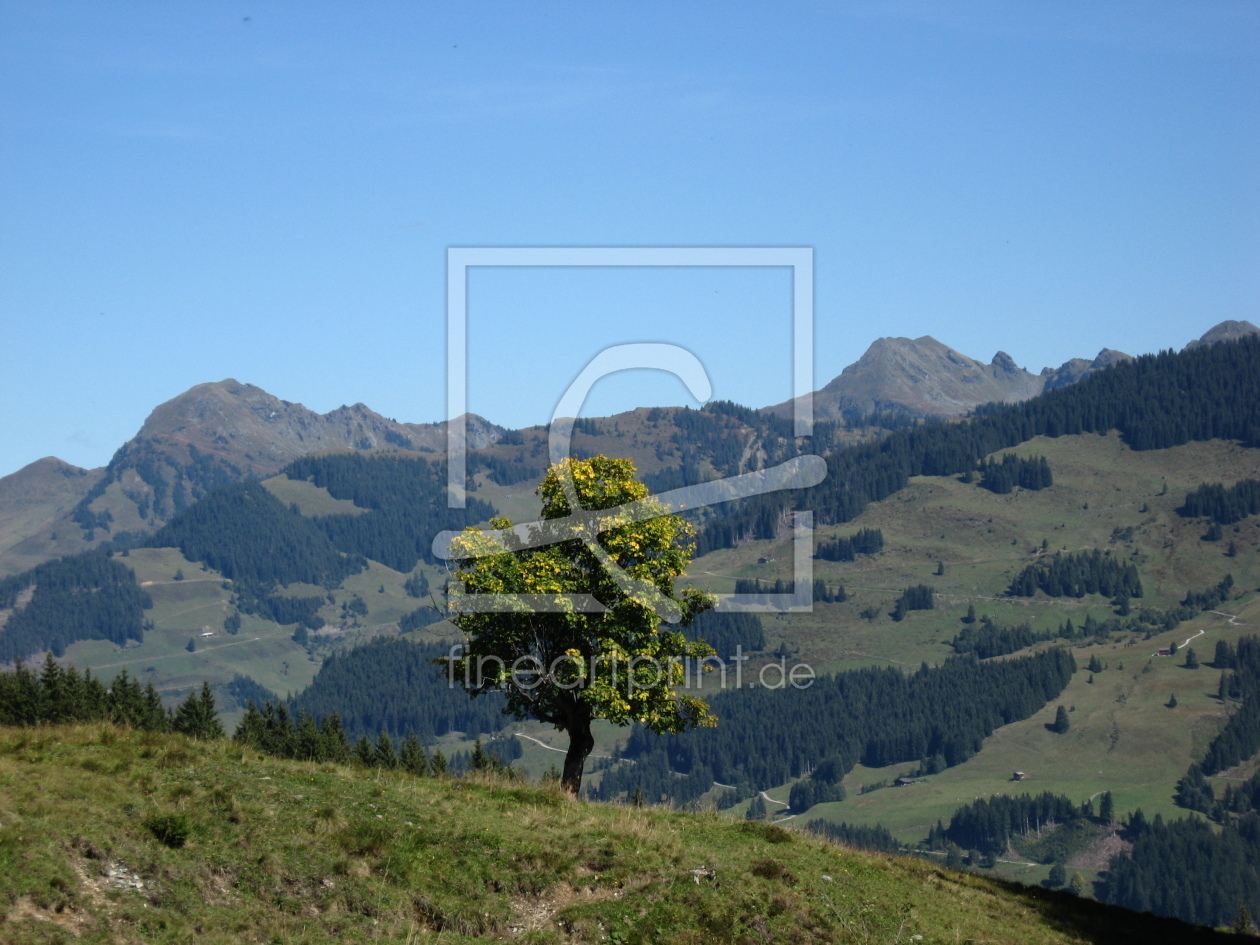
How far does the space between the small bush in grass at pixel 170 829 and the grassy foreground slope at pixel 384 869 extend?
4 centimetres

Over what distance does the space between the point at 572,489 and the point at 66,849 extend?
22319 mm

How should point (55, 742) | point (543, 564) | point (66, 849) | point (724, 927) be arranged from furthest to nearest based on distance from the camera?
point (543, 564) < point (55, 742) < point (724, 927) < point (66, 849)

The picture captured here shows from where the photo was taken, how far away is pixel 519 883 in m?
26.9

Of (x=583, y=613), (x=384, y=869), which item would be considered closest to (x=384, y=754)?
(x=583, y=613)

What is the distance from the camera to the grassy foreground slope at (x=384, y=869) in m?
22.8

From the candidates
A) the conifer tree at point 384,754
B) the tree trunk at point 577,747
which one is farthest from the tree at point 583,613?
the conifer tree at point 384,754

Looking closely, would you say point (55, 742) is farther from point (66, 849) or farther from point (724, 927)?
point (724, 927)

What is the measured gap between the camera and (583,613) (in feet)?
134

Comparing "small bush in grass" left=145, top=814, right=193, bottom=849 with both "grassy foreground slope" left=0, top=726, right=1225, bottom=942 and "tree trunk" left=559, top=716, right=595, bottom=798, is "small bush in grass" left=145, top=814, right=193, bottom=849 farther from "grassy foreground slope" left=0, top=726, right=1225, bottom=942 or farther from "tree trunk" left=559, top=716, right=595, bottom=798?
"tree trunk" left=559, top=716, right=595, bottom=798

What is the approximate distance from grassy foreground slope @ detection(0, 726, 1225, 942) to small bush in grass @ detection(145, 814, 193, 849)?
4 cm

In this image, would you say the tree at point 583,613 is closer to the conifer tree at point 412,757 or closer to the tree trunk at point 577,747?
the tree trunk at point 577,747

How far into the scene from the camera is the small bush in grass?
24.9 metres

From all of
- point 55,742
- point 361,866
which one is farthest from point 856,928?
point 55,742

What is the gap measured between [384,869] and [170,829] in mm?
4523
